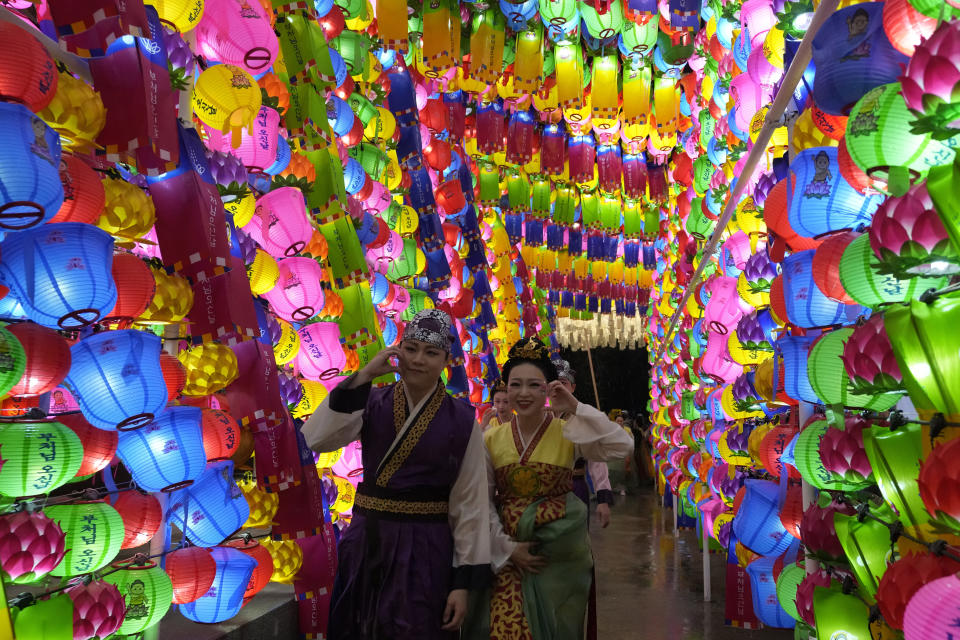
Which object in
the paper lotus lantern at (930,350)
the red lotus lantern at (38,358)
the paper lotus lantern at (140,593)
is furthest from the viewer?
the paper lotus lantern at (140,593)

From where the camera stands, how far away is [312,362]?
3629 mm

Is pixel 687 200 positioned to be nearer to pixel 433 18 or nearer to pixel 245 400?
pixel 433 18

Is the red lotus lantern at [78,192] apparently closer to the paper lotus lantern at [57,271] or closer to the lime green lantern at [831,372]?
the paper lotus lantern at [57,271]

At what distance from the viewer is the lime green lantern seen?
2078 millimetres

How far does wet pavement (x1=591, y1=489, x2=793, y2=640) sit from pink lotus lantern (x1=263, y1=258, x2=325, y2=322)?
8.93 feet

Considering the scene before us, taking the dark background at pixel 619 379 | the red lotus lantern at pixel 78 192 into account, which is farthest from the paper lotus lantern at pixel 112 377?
the dark background at pixel 619 379

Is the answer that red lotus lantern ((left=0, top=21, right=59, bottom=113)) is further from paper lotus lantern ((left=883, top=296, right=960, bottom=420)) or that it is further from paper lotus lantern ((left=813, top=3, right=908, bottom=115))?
paper lotus lantern ((left=883, top=296, right=960, bottom=420))

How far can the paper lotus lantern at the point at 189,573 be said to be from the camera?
2.73m

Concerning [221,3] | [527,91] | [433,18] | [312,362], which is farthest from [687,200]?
[221,3]

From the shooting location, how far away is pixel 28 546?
6.69 ft

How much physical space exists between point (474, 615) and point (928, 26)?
6.73 feet

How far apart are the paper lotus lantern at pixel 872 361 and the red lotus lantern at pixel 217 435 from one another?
2113 mm

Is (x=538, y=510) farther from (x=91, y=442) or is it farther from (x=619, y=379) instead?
(x=619, y=379)

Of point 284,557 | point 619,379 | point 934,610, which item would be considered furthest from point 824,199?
point 619,379
